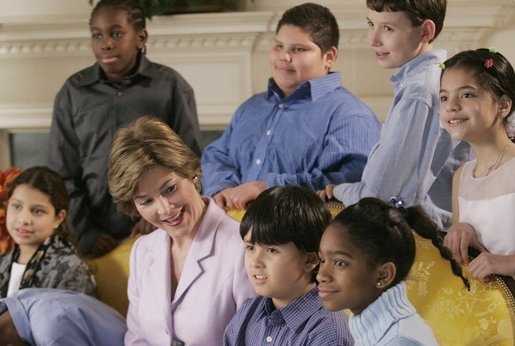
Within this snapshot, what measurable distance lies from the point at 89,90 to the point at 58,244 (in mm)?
599

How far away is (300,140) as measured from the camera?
2.88 m

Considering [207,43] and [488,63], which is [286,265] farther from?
[207,43]

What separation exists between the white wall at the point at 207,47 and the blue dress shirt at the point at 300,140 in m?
1.29

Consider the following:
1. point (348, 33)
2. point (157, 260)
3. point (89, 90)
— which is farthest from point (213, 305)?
point (348, 33)

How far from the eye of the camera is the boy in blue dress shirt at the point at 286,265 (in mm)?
2174

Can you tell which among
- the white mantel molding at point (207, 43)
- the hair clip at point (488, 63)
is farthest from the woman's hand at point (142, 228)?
the white mantel molding at point (207, 43)

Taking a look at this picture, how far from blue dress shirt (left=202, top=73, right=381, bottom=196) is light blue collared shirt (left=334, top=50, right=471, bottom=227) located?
0.79ft

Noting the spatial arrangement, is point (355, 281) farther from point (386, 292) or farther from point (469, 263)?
point (469, 263)

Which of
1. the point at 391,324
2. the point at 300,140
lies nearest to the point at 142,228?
the point at 300,140

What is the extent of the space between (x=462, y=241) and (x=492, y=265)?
88mm

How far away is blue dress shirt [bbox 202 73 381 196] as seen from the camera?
2809mm

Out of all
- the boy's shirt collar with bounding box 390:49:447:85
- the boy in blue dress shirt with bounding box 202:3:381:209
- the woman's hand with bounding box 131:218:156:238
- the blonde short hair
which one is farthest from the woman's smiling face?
the boy's shirt collar with bounding box 390:49:447:85

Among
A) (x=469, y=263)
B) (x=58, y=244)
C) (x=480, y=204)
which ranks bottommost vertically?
(x=58, y=244)

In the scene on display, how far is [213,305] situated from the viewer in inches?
98.8
